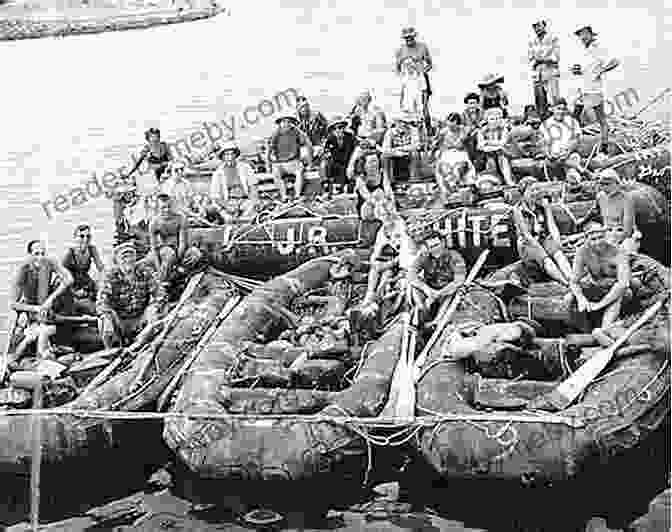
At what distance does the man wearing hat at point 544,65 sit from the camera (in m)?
20.7

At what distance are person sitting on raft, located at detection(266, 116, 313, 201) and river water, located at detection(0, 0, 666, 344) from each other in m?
4.93

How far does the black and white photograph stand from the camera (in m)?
10.8

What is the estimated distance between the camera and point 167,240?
15172mm

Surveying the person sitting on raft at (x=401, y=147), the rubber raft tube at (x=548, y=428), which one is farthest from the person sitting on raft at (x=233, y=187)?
the rubber raft tube at (x=548, y=428)

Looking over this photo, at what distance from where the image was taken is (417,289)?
13.3m

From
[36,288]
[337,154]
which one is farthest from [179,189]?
[36,288]

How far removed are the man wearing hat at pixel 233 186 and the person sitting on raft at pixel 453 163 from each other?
3.09 metres

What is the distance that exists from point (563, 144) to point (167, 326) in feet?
26.1

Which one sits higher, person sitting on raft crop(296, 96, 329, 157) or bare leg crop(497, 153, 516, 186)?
person sitting on raft crop(296, 96, 329, 157)

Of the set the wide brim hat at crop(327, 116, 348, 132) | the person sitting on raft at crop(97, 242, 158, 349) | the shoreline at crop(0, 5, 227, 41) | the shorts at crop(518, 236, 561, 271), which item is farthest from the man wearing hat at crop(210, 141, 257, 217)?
the shoreline at crop(0, 5, 227, 41)

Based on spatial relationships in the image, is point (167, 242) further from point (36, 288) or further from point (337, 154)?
point (337, 154)

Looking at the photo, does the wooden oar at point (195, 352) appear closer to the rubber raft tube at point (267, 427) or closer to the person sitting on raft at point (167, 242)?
the rubber raft tube at point (267, 427)

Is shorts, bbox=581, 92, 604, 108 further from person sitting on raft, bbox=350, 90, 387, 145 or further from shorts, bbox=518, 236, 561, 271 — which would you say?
shorts, bbox=518, 236, 561, 271

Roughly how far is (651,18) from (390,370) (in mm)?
36174
